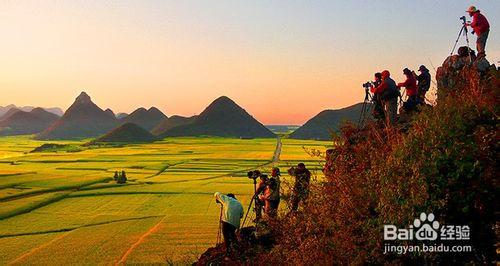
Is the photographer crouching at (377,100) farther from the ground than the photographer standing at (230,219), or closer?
farther from the ground

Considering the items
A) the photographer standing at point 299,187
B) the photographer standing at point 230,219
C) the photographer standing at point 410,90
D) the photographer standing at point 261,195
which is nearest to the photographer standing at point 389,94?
the photographer standing at point 410,90

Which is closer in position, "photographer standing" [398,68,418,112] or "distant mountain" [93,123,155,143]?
"photographer standing" [398,68,418,112]

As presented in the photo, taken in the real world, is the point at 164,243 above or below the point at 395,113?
below

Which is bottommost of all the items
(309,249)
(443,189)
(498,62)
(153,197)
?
(153,197)

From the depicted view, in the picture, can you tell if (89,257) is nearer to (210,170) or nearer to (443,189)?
(443,189)

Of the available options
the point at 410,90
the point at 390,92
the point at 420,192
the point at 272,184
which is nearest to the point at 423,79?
the point at 410,90

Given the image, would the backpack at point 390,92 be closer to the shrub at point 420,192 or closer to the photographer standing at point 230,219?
the shrub at point 420,192

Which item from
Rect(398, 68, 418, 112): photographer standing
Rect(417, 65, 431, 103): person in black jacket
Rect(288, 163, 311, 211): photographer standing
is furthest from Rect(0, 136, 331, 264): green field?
Rect(417, 65, 431, 103): person in black jacket

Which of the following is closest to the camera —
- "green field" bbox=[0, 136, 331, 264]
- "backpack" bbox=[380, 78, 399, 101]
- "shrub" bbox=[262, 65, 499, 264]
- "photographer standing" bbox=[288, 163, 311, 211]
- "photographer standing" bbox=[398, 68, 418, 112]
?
"shrub" bbox=[262, 65, 499, 264]

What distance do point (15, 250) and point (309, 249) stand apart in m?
21.0

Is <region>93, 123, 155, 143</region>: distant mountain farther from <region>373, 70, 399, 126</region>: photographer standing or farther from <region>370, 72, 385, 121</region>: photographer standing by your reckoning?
<region>373, 70, 399, 126</region>: photographer standing

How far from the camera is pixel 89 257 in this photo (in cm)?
2236

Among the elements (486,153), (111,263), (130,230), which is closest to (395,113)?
(486,153)

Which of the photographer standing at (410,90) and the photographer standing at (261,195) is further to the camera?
the photographer standing at (410,90)
